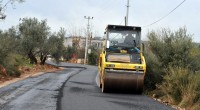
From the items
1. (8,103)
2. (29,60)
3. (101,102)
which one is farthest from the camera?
(29,60)

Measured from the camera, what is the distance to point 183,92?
15320 mm

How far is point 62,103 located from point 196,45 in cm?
920

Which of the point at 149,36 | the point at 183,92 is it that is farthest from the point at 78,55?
the point at 183,92

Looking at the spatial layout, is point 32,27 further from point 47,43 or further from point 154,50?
point 154,50

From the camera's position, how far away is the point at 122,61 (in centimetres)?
1872

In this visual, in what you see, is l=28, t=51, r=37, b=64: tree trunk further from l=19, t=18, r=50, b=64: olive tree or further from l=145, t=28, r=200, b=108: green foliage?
l=145, t=28, r=200, b=108: green foliage

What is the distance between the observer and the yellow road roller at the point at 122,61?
18.1 meters

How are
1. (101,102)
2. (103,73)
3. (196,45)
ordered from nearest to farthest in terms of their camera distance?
A: (101,102), (103,73), (196,45)

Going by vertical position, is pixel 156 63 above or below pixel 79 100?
above

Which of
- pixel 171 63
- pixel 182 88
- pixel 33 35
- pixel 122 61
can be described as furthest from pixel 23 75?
pixel 182 88

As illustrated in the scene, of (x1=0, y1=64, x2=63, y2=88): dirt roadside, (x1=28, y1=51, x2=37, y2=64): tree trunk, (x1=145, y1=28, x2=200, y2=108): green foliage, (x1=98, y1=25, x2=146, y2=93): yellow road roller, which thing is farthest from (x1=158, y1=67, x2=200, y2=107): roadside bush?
(x1=28, y1=51, x2=37, y2=64): tree trunk

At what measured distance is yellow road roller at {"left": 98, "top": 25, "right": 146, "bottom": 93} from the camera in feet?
59.3

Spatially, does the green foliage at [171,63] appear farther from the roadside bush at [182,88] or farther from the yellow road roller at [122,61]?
the yellow road roller at [122,61]

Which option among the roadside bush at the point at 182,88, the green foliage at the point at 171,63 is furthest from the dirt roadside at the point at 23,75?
the roadside bush at the point at 182,88
